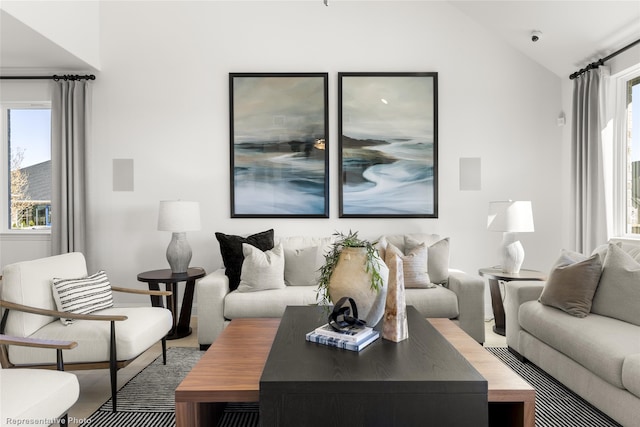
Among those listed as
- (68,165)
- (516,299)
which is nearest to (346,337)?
(516,299)

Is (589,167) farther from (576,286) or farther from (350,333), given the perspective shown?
(350,333)

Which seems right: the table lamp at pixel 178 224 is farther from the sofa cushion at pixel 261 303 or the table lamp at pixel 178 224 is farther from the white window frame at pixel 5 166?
the white window frame at pixel 5 166

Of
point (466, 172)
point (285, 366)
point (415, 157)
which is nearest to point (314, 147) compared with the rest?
point (415, 157)

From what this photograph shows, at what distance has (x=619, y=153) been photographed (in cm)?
372

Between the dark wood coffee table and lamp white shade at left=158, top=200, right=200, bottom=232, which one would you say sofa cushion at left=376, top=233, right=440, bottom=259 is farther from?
the dark wood coffee table

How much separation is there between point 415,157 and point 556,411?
8.84ft

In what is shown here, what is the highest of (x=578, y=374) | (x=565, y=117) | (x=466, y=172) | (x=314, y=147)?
(x=565, y=117)

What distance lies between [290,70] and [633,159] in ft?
10.9

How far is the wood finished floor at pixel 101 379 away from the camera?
7.83 feet

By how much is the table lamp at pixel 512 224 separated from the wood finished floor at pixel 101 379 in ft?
2.26

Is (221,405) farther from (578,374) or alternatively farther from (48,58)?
(48,58)

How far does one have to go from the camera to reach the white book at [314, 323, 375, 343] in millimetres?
1931

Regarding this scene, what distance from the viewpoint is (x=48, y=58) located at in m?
4.12

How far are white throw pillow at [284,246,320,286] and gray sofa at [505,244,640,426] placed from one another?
1651mm
